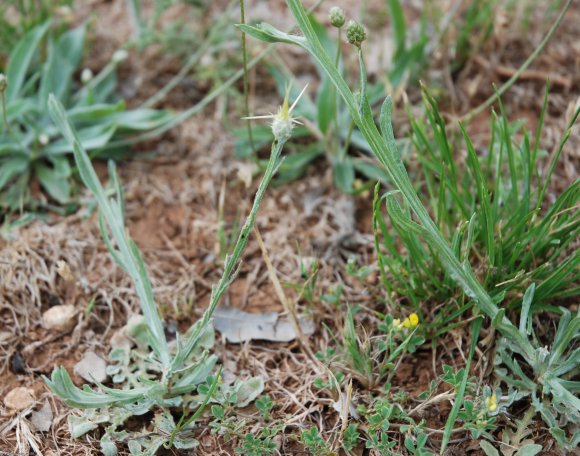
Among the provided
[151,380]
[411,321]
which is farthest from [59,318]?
[411,321]

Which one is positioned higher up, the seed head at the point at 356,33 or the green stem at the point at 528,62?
the seed head at the point at 356,33

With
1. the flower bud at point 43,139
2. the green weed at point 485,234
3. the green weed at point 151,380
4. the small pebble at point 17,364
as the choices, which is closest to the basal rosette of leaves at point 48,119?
the flower bud at point 43,139

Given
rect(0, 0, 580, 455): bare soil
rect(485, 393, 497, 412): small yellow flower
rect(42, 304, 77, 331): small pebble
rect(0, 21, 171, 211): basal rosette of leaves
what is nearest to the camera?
rect(485, 393, 497, 412): small yellow flower

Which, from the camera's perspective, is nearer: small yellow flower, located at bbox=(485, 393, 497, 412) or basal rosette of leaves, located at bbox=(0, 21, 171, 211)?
small yellow flower, located at bbox=(485, 393, 497, 412)

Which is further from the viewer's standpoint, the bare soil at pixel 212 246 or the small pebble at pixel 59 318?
the small pebble at pixel 59 318

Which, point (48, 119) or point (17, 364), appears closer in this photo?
point (17, 364)

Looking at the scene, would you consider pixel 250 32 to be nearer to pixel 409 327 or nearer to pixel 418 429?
pixel 409 327

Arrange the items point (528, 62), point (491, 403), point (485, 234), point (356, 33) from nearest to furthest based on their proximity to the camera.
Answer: point (356, 33)
point (491, 403)
point (485, 234)
point (528, 62)

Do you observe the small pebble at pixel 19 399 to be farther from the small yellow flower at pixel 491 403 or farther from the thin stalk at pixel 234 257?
the small yellow flower at pixel 491 403

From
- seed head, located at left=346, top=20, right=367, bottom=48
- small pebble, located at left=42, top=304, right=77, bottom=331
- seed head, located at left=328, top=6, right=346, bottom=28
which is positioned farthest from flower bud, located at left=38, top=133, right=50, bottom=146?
seed head, located at left=346, top=20, right=367, bottom=48

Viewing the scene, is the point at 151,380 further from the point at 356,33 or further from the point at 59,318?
the point at 356,33

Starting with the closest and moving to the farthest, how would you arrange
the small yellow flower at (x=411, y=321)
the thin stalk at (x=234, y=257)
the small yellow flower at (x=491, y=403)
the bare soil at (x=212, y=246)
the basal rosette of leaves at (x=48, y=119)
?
1. the thin stalk at (x=234, y=257)
2. the small yellow flower at (x=491, y=403)
3. the small yellow flower at (x=411, y=321)
4. the bare soil at (x=212, y=246)
5. the basal rosette of leaves at (x=48, y=119)

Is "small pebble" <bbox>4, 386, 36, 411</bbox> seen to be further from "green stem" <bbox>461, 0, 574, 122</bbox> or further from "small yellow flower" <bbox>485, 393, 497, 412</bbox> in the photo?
"green stem" <bbox>461, 0, 574, 122</bbox>
